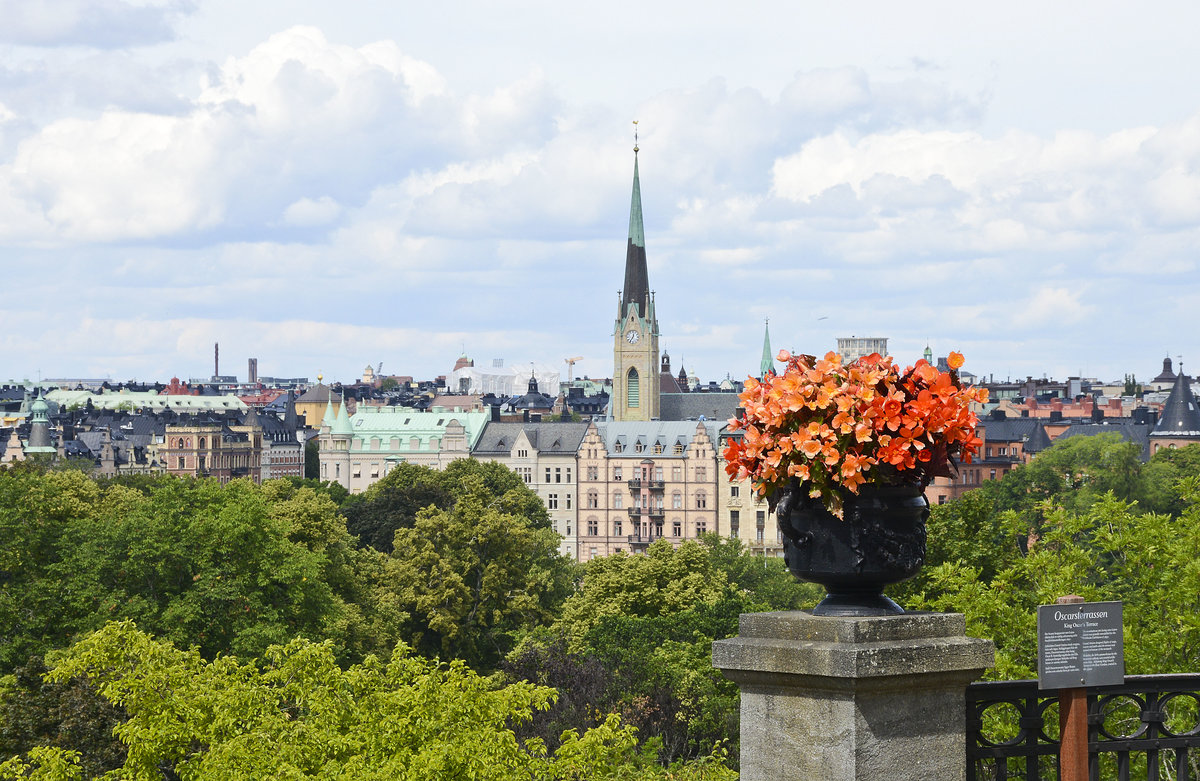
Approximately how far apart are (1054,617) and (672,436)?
440 feet

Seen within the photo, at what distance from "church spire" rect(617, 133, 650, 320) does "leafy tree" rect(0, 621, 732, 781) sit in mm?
146320

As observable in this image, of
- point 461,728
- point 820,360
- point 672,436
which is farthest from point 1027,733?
point 672,436

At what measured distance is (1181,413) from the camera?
147 meters

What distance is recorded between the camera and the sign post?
8367 millimetres

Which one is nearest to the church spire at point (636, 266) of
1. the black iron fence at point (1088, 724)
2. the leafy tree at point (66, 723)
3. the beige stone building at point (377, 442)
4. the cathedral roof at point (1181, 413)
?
the beige stone building at point (377, 442)

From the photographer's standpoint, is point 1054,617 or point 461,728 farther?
point 461,728

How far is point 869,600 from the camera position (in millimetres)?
8242

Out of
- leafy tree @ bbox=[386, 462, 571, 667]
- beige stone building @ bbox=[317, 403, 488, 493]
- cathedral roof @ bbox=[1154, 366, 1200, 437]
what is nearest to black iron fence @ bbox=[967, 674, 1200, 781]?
leafy tree @ bbox=[386, 462, 571, 667]

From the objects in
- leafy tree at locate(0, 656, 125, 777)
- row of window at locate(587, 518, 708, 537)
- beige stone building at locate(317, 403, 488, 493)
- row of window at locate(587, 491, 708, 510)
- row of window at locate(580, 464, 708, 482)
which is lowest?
row of window at locate(587, 518, 708, 537)

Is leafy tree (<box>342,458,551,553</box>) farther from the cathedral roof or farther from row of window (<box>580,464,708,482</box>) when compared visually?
the cathedral roof

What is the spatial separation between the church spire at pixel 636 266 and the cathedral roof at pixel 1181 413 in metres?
57.4

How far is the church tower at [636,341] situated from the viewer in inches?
6914

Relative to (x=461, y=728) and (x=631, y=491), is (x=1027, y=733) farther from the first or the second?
(x=631, y=491)

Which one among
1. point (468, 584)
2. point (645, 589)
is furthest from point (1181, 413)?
point (645, 589)
